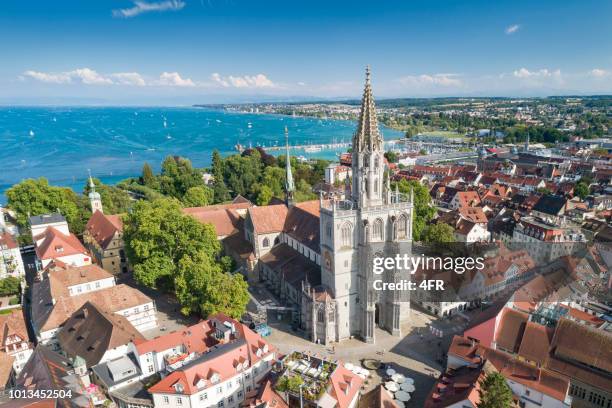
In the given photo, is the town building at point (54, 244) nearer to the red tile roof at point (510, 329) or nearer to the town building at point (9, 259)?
the town building at point (9, 259)

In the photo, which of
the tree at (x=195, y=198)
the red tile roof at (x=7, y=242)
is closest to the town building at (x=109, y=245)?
the red tile roof at (x=7, y=242)

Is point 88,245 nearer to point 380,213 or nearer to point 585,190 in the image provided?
point 380,213

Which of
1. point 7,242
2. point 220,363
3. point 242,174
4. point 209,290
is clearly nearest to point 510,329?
point 220,363

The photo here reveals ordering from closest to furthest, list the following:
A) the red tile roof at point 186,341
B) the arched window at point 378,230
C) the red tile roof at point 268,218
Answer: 1. the red tile roof at point 186,341
2. the arched window at point 378,230
3. the red tile roof at point 268,218

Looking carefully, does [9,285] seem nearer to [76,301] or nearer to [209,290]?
[76,301]

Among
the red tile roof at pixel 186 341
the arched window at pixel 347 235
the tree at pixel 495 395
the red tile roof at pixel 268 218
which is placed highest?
the arched window at pixel 347 235

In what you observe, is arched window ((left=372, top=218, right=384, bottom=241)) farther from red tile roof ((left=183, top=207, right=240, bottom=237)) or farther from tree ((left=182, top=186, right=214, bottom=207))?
tree ((left=182, top=186, right=214, bottom=207))
